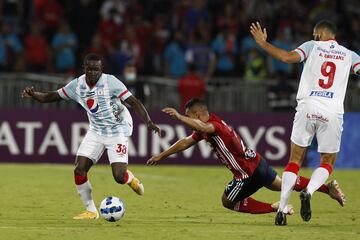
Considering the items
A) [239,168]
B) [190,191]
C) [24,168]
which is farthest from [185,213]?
[24,168]

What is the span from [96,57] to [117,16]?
11.8 m

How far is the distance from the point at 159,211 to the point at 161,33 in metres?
10.7

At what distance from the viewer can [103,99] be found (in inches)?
505

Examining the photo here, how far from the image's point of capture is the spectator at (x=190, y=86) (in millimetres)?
22297

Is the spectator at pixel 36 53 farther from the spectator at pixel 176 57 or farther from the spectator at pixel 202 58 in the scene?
the spectator at pixel 202 58

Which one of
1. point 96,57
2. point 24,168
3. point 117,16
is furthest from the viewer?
point 117,16

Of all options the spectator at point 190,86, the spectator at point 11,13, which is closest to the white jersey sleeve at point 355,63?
the spectator at point 190,86

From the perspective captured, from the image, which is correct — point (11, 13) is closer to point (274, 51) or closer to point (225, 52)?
point (225, 52)

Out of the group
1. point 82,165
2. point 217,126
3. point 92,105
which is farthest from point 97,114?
point 217,126

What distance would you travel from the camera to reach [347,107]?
885 inches

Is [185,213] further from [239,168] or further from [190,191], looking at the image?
[190,191]

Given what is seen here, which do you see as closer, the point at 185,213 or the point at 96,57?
the point at 96,57

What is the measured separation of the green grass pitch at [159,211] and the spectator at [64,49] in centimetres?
320

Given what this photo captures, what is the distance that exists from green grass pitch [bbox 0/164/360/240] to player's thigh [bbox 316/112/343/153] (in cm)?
90
